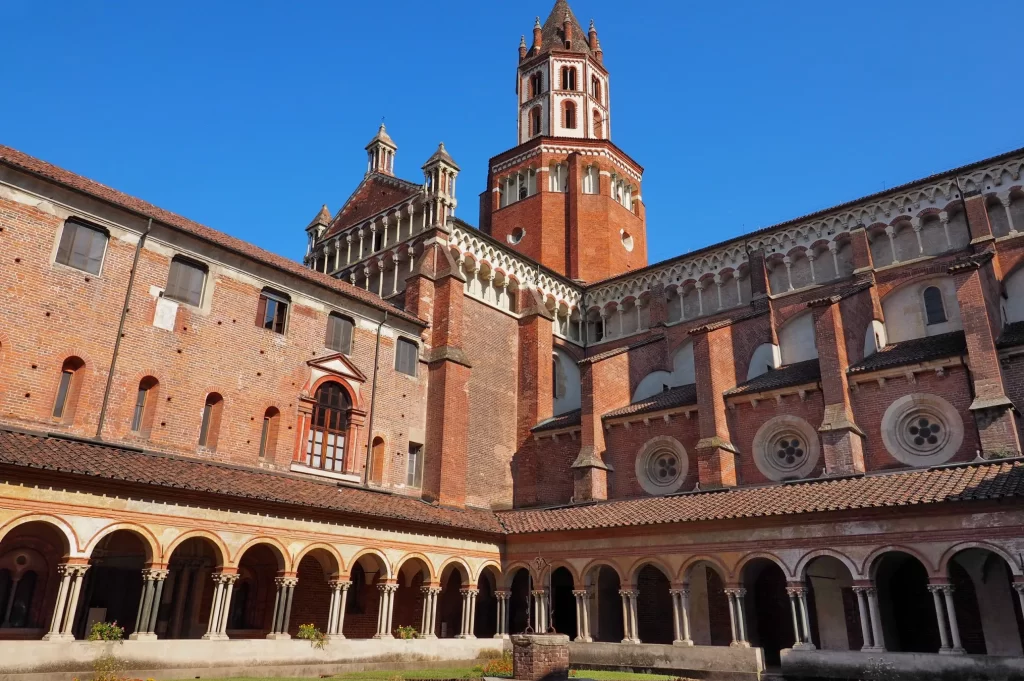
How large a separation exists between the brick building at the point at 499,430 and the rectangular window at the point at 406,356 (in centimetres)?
8

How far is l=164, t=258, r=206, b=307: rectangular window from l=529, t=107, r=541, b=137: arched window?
26659 mm

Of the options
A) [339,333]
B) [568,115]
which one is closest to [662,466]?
[339,333]

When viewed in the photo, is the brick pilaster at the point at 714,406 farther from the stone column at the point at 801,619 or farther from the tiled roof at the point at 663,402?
the stone column at the point at 801,619

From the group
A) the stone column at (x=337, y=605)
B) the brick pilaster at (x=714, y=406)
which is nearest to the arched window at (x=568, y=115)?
the brick pilaster at (x=714, y=406)

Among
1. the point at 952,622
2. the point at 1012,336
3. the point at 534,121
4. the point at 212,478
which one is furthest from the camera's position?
the point at 534,121

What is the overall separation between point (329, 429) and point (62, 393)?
338 inches

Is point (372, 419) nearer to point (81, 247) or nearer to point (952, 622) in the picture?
point (81, 247)

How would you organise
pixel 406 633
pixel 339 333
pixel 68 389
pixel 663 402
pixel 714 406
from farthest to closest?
pixel 663 402 < pixel 714 406 < pixel 339 333 < pixel 406 633 < pixel 68 389

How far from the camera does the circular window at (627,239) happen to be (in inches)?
1700

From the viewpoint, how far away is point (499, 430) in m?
32.2

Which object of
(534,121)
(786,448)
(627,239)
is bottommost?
(786,448)

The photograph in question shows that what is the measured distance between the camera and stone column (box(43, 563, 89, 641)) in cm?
1588

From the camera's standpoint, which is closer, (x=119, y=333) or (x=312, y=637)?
(x=312, y=637)

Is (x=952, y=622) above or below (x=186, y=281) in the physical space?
below
